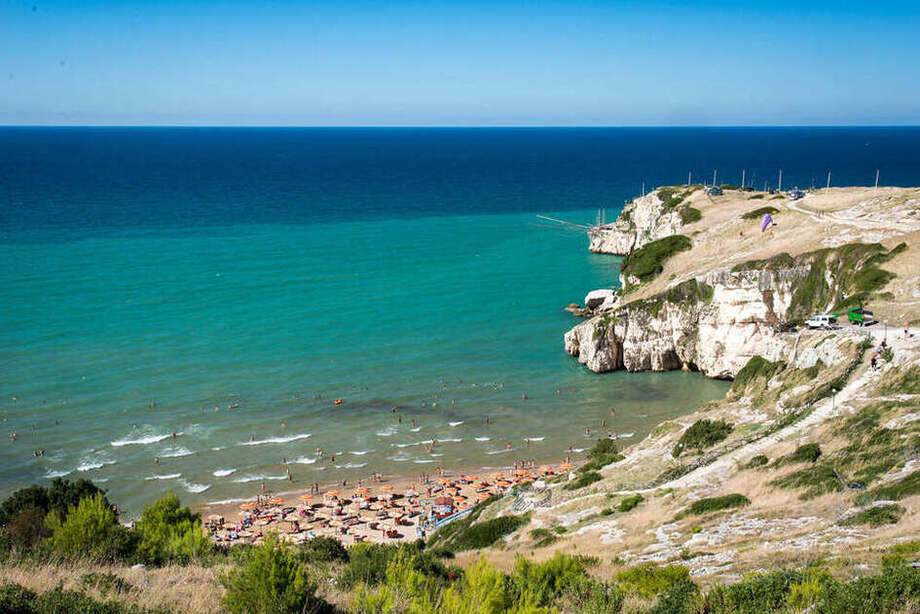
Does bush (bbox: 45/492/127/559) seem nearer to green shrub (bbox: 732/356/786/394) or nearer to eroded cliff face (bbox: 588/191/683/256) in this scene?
green shrub (bbox: 732/356/786/394)

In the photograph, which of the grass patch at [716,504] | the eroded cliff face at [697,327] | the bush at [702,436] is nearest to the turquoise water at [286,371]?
the eroded cliff face at [697,327]

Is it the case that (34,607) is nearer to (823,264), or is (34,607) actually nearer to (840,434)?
(840,434)

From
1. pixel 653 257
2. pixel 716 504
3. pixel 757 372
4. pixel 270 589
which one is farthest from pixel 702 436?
pixel 653 257

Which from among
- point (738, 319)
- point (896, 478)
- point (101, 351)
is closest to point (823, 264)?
point (738, 319)

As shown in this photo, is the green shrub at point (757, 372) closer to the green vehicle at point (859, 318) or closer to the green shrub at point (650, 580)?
the green vehicle at point (859, 318)

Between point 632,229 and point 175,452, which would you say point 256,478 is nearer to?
point 175,452

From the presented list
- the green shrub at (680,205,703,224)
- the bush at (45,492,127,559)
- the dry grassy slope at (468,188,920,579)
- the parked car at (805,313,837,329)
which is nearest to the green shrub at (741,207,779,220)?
the green shrub at (680,205,703,224)
